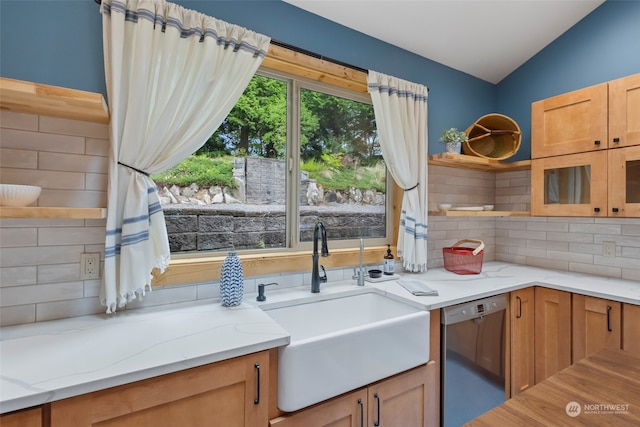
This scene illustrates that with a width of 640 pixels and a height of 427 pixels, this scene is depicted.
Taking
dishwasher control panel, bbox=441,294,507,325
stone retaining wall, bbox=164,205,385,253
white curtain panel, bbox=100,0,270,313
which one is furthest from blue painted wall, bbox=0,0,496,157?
dishwasher control panel, bbox=441,294,507,325

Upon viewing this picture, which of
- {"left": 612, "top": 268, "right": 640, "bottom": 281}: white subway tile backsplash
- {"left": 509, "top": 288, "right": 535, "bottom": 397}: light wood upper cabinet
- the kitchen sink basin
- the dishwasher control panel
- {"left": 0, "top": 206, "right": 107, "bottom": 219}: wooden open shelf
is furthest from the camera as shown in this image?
{"left": 612, "top": 268, "right": 640, "bottom": 281}: white subway tile backsplash

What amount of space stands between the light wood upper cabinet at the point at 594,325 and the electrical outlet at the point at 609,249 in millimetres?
609

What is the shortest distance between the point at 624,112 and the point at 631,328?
126 centimetres

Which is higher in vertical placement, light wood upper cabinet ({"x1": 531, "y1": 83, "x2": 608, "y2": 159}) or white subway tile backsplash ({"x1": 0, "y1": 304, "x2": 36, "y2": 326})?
light wood upper cabinet ({"x1": 531, "y1": 83, "x2": 608, "y2": 159})

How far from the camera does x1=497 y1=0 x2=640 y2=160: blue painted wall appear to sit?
207cm

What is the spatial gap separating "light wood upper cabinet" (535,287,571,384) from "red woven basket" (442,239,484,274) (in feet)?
1.26

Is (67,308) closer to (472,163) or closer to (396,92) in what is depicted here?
(396,92)

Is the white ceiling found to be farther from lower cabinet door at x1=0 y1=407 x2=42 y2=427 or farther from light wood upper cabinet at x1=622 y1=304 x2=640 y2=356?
lower cabinet door at x1=0 y1=407 x2=42 y2=427

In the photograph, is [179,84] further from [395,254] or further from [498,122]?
[498,122]

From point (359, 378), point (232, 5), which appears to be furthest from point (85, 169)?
point (359, 378)

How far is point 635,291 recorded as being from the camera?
5.87 feet

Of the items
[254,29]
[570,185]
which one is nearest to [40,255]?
[254,29]

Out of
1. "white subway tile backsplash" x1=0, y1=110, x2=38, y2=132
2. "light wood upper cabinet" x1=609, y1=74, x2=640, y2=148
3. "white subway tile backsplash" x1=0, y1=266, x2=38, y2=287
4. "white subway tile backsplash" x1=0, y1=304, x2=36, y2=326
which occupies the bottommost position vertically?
"white subway tile backsplash" x1=0, y1=304, x2=36, y2=326

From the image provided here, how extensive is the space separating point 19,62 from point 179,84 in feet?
1.89
